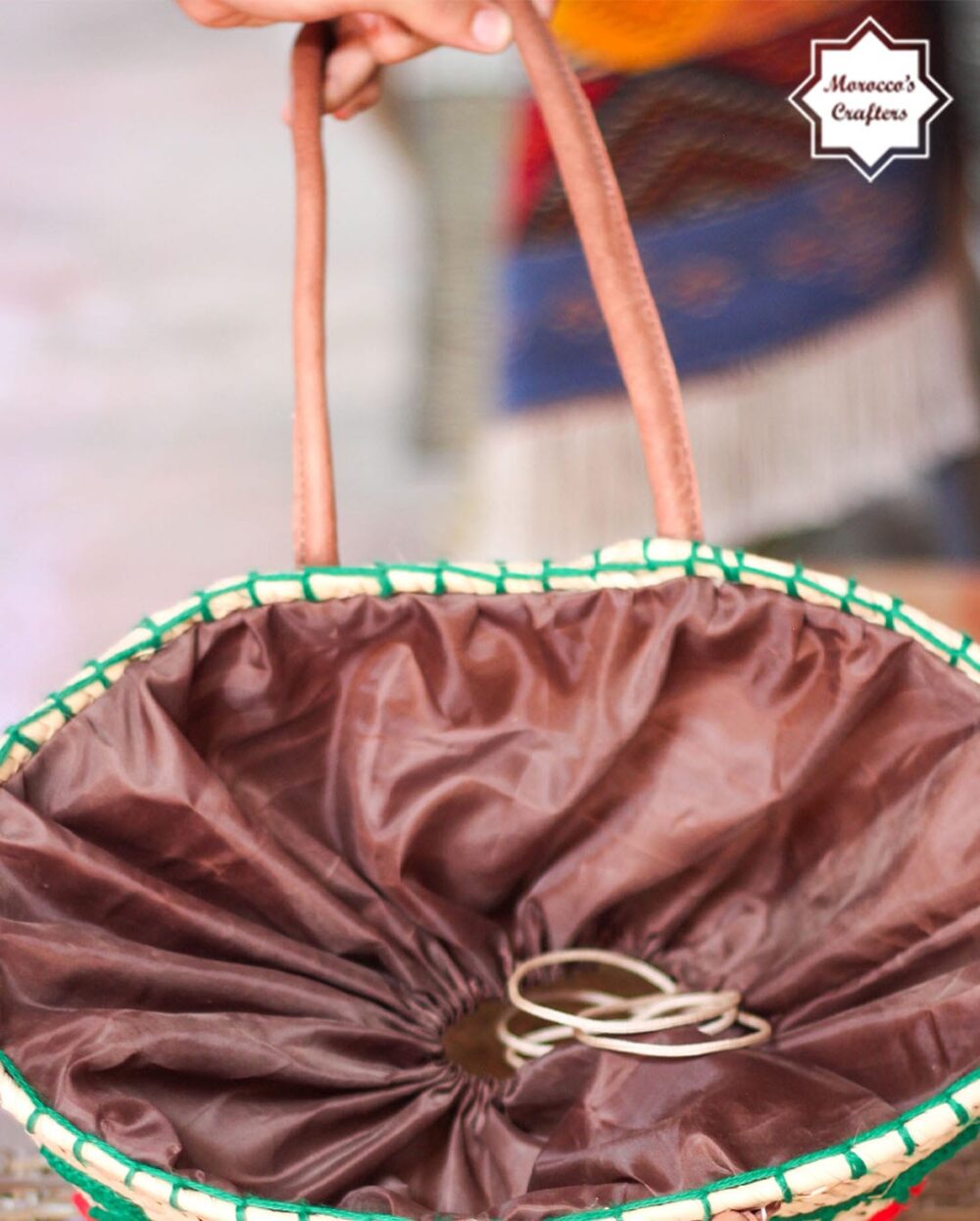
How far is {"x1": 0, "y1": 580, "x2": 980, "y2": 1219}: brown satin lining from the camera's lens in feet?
1.76

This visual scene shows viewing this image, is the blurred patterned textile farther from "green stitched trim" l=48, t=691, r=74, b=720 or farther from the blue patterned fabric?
"green stitched trim" l=48, t=691, r=74, b=720

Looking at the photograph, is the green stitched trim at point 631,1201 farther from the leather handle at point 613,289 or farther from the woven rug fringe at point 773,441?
the woven rug fringe at point 773,441

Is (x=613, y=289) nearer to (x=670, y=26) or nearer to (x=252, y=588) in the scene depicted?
(x=252, y=588)

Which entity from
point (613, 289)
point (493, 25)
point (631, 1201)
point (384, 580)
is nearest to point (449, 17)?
point (493, 25)

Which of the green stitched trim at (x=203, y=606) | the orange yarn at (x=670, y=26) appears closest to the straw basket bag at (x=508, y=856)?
the green stitched trim at (x=203, y=606)

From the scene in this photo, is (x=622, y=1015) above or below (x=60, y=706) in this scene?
below

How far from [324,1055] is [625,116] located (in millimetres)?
594

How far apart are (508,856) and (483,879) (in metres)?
0.02

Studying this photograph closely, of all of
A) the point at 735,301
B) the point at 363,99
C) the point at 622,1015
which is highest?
the point at 363,99

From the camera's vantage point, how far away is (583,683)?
633 mm

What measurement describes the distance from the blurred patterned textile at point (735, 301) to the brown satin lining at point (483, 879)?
0.30m

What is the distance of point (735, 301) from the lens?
86cm

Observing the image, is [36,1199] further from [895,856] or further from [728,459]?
[728,459]

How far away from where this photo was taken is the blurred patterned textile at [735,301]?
0.81 metres
